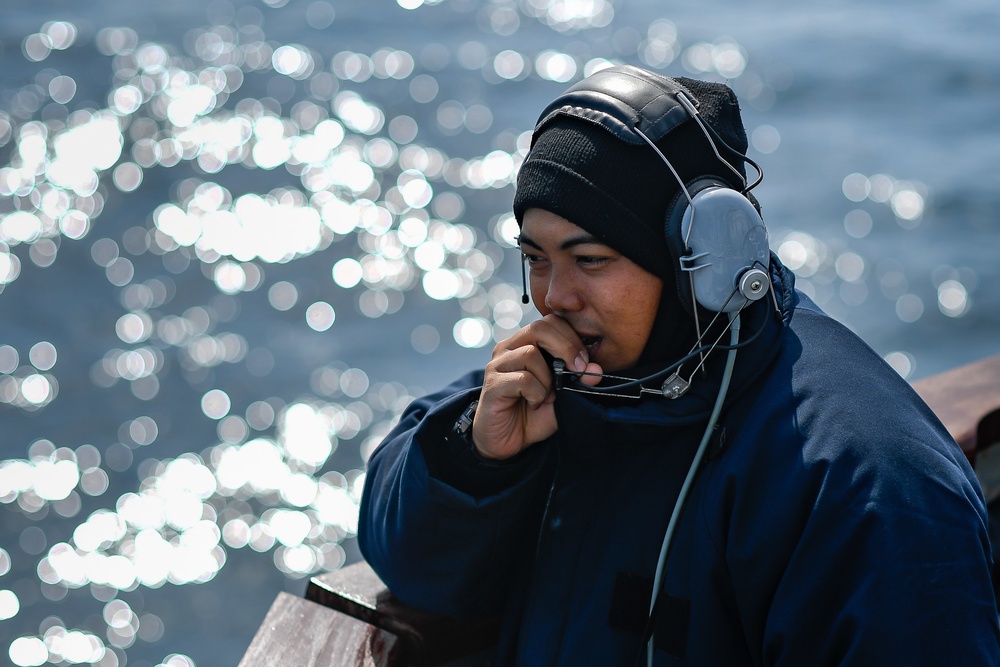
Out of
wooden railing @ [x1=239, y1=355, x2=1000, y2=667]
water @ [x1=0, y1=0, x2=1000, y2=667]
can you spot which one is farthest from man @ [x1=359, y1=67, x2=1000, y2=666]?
water @ [x1=0, y1=0, x2=1000, y2=667]

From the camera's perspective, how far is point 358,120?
447 inches

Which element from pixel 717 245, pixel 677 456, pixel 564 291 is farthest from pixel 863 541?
pixel 564 291

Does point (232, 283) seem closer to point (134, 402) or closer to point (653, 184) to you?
point (134, 402)

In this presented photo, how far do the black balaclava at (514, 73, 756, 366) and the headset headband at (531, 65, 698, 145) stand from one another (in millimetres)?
14

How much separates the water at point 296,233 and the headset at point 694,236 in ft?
18.8

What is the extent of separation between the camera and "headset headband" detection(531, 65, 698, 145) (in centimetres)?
186

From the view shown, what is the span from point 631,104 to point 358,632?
1.08 m

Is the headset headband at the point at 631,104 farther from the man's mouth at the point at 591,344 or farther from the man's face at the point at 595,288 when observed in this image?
the man's mouth at the point at 591,344

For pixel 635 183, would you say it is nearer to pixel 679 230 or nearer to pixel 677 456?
pixel 679 230

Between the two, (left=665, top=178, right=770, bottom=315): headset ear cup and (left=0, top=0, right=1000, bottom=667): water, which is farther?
(left=0, top=0, right=1000, bottom=667): water

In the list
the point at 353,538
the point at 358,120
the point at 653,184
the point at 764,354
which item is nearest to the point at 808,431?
the point at 764,354

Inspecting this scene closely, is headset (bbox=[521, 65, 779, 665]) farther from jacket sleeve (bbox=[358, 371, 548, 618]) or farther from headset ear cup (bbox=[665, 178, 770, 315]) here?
jacket sleeve (bbox=[358, 371, 548, 618])

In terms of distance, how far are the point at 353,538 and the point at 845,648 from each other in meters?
6.10

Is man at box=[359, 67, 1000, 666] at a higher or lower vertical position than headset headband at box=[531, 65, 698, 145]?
lower
